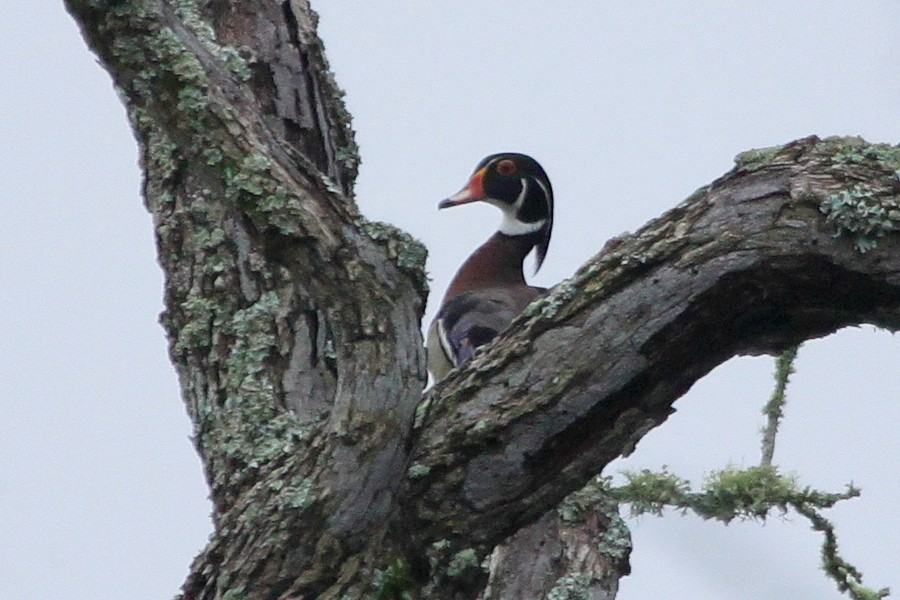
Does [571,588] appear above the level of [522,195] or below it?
below

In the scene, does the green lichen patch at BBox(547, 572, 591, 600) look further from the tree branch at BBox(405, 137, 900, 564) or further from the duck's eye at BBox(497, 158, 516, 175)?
the duck's eye at BBox(497, 158, 516, 175)

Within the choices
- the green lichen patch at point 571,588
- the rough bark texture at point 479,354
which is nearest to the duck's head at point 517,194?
the green lichen patch at point 571,588

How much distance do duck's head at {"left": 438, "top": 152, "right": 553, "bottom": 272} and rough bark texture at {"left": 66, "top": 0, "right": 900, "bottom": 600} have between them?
12.1 ft

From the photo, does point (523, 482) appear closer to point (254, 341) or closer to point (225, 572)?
point (225, 572)

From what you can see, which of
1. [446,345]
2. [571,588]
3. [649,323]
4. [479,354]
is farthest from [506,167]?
[649,323]

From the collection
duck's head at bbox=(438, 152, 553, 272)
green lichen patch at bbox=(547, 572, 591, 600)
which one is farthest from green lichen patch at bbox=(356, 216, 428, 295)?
duck's head at bbox=(438, 152, 553, 272)

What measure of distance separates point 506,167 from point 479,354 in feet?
12.4

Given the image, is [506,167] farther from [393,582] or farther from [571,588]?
[393,582]

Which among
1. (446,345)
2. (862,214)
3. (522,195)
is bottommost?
(862,214)

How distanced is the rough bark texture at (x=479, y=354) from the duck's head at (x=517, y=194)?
368 centimetres

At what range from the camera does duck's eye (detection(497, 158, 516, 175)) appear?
256 inches

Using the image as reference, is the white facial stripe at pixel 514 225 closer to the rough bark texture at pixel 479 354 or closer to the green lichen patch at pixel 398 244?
the rough bark texture at pixel 479 354

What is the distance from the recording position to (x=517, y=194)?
660 centimetres

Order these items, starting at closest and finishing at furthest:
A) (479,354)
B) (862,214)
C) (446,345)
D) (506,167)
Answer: (862,214), (479,354), (446,345), (506,167)
